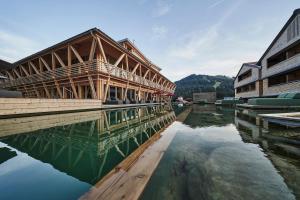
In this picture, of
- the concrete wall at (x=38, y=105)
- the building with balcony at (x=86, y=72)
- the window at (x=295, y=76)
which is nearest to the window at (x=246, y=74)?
the window at (x=295, y=76)

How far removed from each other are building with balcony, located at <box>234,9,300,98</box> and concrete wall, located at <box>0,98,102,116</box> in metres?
21.3

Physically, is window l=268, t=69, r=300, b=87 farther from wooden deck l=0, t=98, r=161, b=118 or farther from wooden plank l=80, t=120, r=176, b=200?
wooden deck l=0, t=98, r=161, b=118

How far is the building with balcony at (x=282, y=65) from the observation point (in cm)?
1648

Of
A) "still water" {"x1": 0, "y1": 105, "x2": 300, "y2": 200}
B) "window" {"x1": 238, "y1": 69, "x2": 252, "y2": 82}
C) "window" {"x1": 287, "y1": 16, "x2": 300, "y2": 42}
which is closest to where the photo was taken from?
"still water" {"x1": 0, "y1": 105, "x2": 300, "y2": 200}

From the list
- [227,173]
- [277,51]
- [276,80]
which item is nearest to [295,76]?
[276,80]

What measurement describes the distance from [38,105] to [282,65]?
25.1m

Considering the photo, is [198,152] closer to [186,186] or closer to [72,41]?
[186,186]

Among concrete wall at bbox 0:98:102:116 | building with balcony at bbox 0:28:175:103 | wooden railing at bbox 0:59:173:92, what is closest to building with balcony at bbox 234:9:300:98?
building with balcony at bbox 0:28:175:103

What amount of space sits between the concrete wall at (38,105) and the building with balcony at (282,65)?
70.0 feet

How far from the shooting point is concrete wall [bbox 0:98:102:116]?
357 inches

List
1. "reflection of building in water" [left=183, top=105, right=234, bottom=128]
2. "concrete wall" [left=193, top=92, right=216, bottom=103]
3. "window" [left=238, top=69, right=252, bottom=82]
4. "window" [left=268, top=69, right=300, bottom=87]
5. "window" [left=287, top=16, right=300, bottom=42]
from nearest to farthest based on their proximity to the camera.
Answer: "reflection of building in water" [left=183, top=105, right=234, bottom=128] < "window" [left=287, top=16, right=300, bottom=42] < "window" [left=268, top=69, right=300, bottom=87] < "window" [left=238, top=69, right=252, bottom=82] < "concrete wall" [left=193, top=92, right=216, bottom=103]

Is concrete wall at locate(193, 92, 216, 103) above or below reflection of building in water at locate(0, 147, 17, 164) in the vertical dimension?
above

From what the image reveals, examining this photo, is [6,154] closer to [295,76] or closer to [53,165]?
[53,165]

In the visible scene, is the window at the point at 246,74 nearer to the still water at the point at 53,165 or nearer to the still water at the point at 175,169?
the still water at the point at 175,169
